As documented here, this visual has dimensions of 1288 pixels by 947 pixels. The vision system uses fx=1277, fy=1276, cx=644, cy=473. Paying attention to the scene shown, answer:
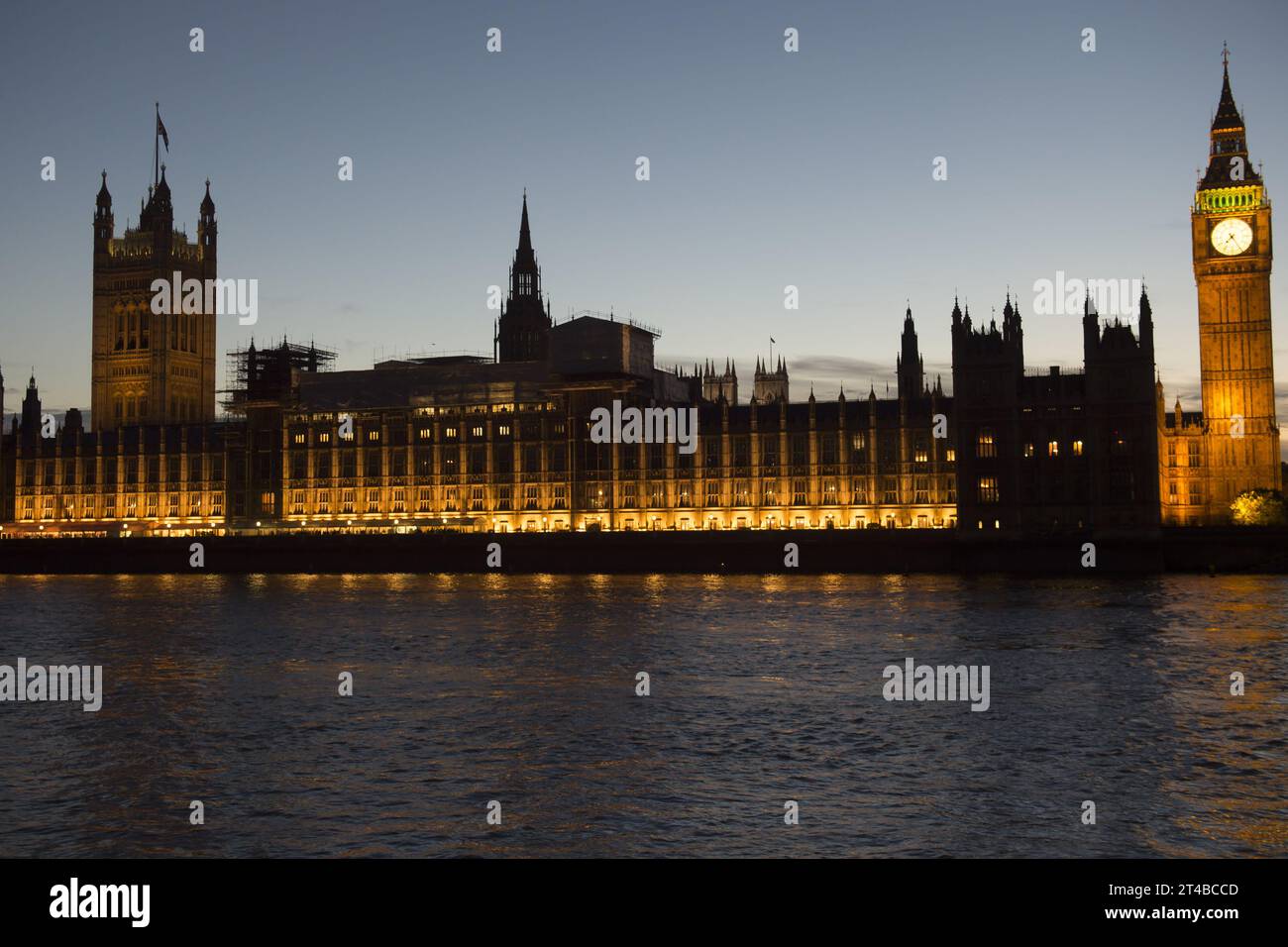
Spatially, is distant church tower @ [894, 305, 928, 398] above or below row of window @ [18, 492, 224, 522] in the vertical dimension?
above

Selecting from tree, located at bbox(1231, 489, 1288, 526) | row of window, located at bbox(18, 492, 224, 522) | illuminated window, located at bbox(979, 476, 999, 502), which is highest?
row of window, located at bbox(18, 492, 224, 522)

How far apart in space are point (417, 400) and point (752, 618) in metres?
88.4

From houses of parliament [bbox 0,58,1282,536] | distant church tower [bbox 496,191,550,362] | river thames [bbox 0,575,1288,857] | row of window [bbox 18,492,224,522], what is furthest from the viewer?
distant church tower [bbox 496,191,550,362]

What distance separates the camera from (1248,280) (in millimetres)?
139250

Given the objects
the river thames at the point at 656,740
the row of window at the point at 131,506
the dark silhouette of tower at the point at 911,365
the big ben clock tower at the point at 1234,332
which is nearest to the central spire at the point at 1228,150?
the big ben clock tower at the point at 1234,332

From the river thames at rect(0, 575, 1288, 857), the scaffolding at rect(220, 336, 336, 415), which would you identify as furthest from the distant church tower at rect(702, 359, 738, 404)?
the river thames at rect(0, 575, 1288, 857)

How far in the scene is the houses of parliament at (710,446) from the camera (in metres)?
118

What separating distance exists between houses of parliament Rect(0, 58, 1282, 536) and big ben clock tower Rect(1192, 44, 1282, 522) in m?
0.24

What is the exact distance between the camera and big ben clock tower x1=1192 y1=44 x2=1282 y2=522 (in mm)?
134500

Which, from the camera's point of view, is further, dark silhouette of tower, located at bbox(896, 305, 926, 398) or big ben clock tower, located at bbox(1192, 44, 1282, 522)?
dark silhouette of tower, located at bbox(896, 305, 926, 398)

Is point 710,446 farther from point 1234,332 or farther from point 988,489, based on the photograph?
point 1234,332

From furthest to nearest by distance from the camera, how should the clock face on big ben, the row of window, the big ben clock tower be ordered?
the row of window < the clock face on big ben < the big ben clock tower

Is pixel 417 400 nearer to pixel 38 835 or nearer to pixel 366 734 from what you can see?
pixel 366 734

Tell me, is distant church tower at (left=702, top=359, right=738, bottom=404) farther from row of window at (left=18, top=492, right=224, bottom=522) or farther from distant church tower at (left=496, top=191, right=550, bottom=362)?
row of window at (left=18, top=492, right=224, bottom=522)
